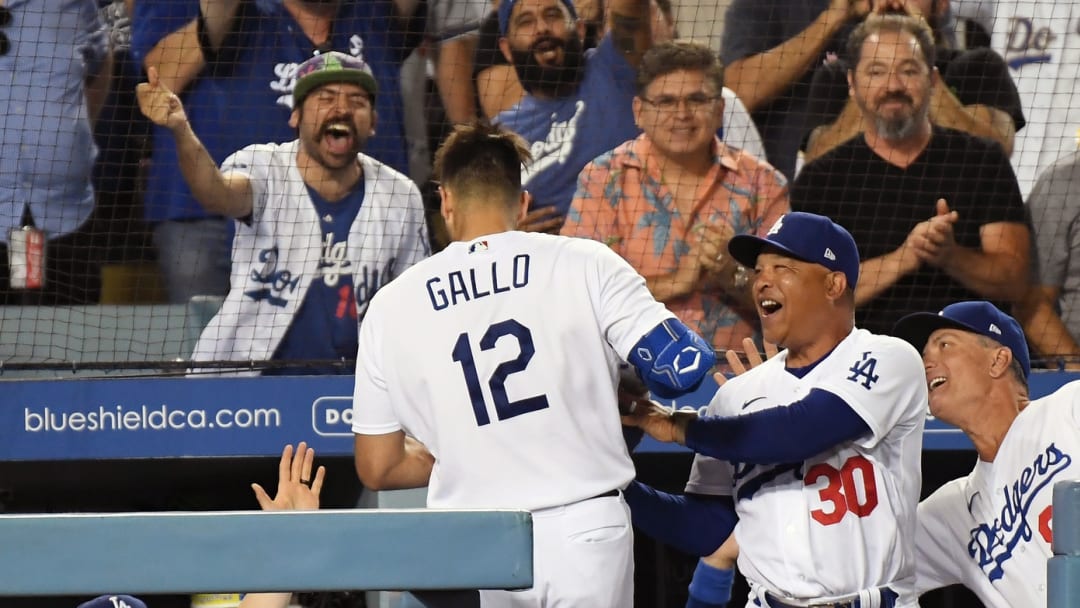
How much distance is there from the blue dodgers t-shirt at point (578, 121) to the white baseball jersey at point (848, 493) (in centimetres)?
266

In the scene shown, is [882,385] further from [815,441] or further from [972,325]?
[972,325]

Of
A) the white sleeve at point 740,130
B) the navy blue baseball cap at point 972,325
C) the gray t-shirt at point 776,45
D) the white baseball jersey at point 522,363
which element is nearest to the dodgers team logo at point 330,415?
the white sleeve at point 740,130

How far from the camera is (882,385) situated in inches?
102

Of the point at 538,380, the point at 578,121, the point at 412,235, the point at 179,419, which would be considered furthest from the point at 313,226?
the point at 538,380

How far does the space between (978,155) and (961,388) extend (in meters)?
2.53

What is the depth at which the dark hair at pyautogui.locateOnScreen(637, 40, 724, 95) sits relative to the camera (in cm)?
520

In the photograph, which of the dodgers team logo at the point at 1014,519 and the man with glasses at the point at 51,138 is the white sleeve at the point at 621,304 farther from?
the man with glasses at the point at 51,138

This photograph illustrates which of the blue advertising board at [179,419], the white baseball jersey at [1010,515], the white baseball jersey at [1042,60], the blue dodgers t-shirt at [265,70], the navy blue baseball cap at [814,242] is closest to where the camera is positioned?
the navy blue baseball cap at [814,242]

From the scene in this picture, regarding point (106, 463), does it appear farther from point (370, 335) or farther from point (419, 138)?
point (370, 335)

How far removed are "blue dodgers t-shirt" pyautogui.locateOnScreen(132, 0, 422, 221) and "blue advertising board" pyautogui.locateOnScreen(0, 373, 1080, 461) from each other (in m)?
0.82

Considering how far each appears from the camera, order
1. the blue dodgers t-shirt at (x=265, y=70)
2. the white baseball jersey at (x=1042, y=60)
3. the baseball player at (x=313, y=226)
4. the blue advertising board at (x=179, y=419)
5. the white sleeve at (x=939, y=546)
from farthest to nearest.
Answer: the white baseball jersey at (x=1042, y=60) → the blue dodgers t-shirt at (x=265, y=70) → the baseball player at (x=313, y=226) → the blue advertising board at (x=179, y=419) → the white sleeve at (x=939, y=546)

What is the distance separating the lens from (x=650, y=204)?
17.2 ft

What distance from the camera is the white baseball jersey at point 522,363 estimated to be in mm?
2434

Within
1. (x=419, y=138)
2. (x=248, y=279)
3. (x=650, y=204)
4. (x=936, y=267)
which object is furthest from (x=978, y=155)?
(x=248, y=279)
